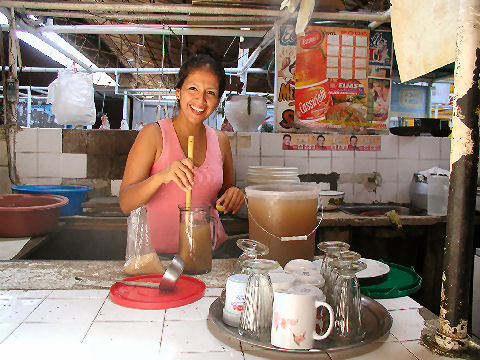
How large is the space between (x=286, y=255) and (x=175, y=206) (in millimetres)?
922

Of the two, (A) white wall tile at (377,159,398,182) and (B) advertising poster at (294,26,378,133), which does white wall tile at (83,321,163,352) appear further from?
(A) white wall tile at (377,159,398,182)

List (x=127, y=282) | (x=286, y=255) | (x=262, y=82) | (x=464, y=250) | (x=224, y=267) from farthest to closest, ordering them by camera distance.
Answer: (x=262, y=82), (x=224, y=267), (x=286, y=255), (x=127, y=282), (x=464, y=250)

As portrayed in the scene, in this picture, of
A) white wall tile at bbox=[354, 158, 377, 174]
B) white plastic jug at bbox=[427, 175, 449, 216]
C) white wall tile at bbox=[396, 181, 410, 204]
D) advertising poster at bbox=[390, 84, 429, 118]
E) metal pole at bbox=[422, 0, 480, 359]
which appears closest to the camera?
metal pole at bbox=[422, 0, 480, 359]

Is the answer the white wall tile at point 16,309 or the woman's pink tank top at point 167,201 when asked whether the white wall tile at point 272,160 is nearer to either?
the woman's pink tank top at point 167,201

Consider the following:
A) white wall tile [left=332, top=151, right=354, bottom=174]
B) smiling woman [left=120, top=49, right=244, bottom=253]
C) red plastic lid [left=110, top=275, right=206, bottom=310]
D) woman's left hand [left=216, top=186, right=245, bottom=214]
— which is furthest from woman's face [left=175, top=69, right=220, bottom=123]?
white wall tile [left=332, top=151, right=354, bottom=174]

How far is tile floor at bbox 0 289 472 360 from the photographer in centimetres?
101

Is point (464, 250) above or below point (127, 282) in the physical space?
above

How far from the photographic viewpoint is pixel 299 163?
3754mm

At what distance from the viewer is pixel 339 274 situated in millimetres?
1113

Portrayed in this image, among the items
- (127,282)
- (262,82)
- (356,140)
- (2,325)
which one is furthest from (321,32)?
(2,325)

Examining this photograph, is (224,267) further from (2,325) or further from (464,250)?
(464,250)

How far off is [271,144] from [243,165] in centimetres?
31

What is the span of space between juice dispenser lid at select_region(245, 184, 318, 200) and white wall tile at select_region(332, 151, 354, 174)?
2159mm

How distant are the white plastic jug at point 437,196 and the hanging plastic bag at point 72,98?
2.98m
